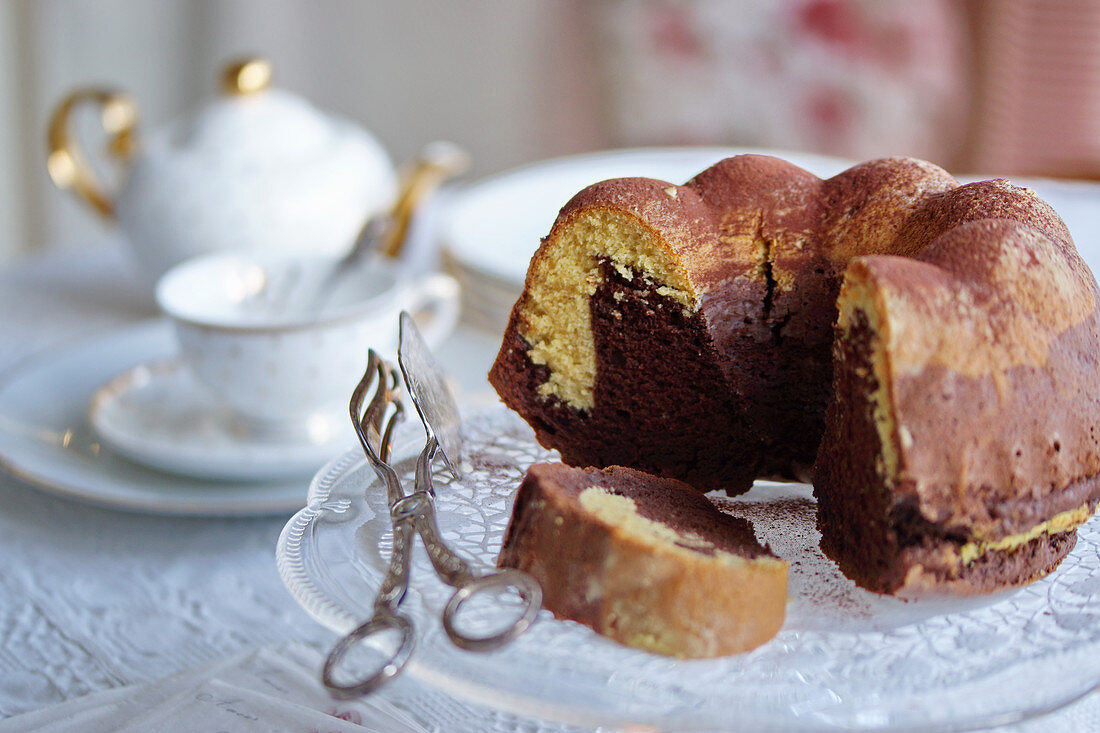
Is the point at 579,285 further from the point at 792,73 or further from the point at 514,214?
the point at 792,73

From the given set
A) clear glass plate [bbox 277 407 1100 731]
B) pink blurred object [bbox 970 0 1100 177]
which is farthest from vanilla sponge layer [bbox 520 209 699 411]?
pink blurred object [bbox 970 0 1100 177]

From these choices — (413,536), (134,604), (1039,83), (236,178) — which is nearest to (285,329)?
(134,604)

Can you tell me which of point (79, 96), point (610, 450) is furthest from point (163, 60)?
point (610, 450)

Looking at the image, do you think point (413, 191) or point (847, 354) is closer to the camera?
point (847, 354)

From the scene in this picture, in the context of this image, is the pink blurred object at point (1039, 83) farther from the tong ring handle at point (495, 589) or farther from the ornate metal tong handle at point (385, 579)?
the tong ring handle at point (495, 589)

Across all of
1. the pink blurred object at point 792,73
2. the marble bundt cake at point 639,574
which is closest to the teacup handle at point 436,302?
the marble bundt cake at point 639,574

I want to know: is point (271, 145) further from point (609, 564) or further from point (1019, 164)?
point (1019, 164)
